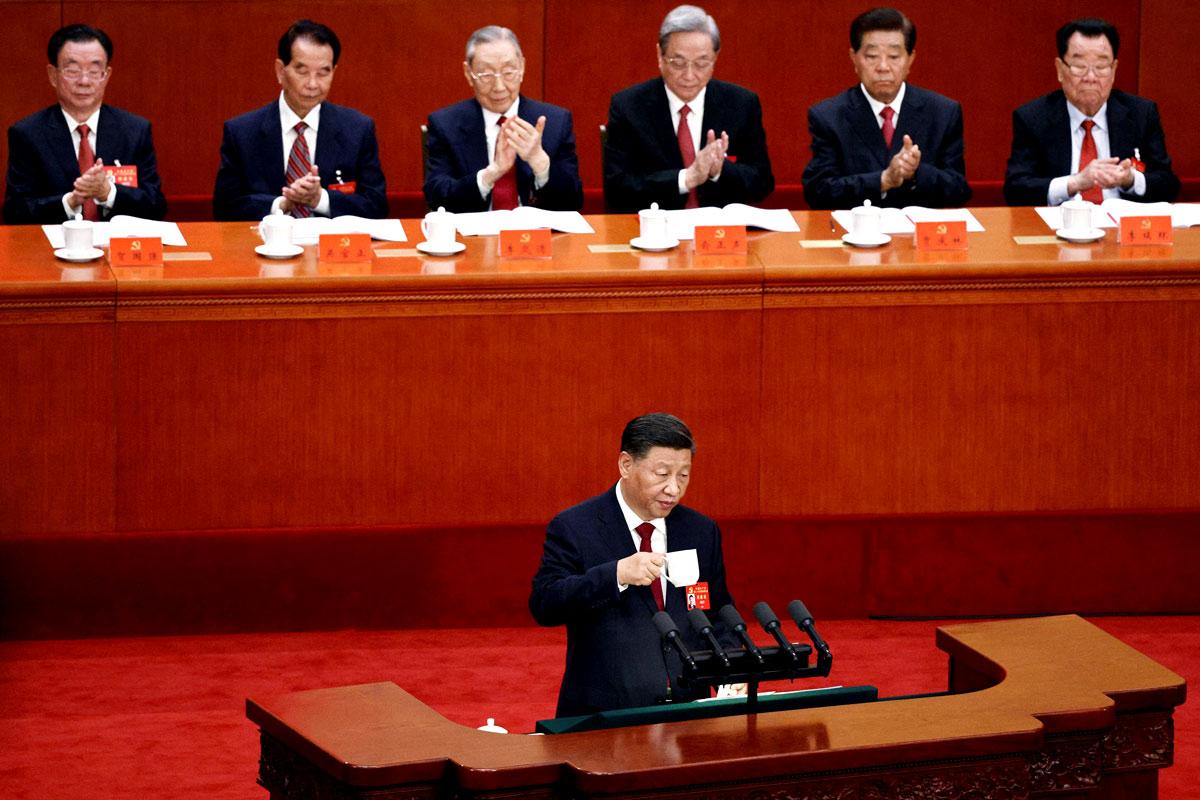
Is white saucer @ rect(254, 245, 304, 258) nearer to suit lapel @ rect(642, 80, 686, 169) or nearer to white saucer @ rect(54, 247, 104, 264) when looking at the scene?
white saucer @ rect(54, 247, 104, 264)

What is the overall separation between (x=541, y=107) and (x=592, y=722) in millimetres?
3233

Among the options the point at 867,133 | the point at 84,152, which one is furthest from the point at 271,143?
the point at 867,133

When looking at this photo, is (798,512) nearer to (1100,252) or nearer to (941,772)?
(1100,252)

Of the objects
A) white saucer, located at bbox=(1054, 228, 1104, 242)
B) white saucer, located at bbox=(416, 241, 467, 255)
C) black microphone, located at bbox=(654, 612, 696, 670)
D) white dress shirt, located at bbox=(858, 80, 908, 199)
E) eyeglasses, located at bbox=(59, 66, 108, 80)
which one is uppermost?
eyeglasses, located at bbox=(59, 66, 108, 80)

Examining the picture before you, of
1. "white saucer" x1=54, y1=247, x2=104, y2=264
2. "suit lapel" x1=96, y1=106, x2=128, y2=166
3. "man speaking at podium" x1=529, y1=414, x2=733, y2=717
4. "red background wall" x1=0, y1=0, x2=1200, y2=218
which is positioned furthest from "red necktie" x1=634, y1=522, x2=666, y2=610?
"red background wall" x1=0, y1=0, x2=1200, y2=218

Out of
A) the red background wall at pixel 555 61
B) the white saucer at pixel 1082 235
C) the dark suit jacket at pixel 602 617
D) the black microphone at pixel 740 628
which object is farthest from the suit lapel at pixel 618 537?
the red background wall at pixel 555 61

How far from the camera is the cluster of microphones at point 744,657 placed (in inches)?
133

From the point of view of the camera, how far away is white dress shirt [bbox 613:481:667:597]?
13.1 ft

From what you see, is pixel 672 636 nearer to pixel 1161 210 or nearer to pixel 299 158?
pixel 1161 210

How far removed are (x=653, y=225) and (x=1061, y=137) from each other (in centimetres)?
172

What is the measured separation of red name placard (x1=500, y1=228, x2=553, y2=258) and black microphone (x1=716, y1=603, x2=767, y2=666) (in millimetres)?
1967

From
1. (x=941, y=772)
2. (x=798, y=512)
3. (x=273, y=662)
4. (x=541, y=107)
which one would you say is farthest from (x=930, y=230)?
(x=941, y=772)

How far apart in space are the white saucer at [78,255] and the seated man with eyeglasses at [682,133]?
1.71m

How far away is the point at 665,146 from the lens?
21.1 ft
